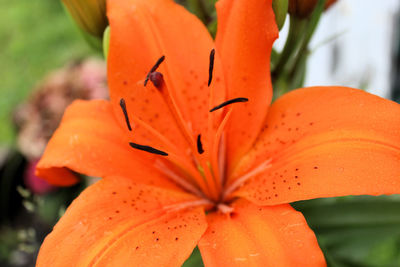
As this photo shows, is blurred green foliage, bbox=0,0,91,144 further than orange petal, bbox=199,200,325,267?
Yes

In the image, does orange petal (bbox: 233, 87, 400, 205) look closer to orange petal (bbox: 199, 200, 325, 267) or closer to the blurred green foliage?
orange petal (bbox: 199, 200, 325, 267)

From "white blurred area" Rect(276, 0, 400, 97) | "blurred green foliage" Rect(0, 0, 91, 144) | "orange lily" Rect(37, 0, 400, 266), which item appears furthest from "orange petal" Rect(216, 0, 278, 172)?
"blurred green foliage" Rect(0, 0, 91, 144)

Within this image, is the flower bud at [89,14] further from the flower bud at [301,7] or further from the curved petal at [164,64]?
the flower bud at [301,7]

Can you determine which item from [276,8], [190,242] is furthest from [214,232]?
[276,8]

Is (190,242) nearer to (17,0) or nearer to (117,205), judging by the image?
(117,205)

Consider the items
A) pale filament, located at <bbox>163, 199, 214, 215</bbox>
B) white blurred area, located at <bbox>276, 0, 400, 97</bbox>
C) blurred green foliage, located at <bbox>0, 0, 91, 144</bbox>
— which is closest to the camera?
pale filament, located at <bbox>163, 199, 214, 215</bbox>

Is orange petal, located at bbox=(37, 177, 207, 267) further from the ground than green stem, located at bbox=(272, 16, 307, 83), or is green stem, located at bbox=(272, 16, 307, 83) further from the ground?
green stem, located at bbox=(272, 16, 307, 83)

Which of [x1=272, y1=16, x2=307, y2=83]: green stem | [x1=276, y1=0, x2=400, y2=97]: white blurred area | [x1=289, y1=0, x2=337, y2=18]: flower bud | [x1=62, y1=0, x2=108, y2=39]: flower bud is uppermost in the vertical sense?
[x1=62, y1=0, x2=108, y2=39]: flower bud
